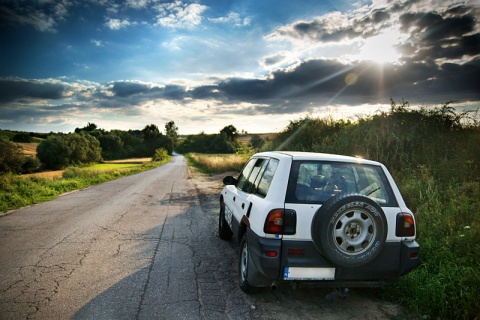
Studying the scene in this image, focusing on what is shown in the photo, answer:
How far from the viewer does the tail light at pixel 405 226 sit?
3197mm

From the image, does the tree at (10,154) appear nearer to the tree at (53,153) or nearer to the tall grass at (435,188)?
the tree at (53,153)

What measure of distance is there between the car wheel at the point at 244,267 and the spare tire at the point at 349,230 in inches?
37.5

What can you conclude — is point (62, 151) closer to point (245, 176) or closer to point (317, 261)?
point (245, 176)

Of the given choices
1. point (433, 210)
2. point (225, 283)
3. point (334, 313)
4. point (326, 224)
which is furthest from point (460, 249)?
point (225, 283)

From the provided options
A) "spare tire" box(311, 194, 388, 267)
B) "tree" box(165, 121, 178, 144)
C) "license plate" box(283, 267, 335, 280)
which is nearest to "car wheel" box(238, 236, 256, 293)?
"license plate" box(283, 267, 335, 280)

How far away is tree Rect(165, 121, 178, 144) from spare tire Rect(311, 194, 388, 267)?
15121cm

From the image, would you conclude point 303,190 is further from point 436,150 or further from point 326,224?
point 436,150

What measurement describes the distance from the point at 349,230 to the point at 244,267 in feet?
4.88

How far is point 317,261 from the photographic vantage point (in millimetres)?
3018

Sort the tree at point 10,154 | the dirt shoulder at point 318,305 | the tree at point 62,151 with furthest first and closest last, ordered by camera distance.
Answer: the tree at point 62,151, the tree at point 10,154, the dirt shoulder at point 318,305

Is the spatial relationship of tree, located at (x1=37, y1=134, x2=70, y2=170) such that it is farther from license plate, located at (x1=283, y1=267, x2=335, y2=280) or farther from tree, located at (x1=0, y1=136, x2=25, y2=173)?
license plate, located at (x1=283, y1=267, x2=335, y2=280)

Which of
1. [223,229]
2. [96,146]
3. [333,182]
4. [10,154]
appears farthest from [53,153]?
[333,182]

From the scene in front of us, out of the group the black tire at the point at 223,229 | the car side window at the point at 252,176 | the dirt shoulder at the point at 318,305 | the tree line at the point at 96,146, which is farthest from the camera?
the tree line at the point at 96,146

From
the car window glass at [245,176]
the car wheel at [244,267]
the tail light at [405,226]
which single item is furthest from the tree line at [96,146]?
the tail light at [405,226]
